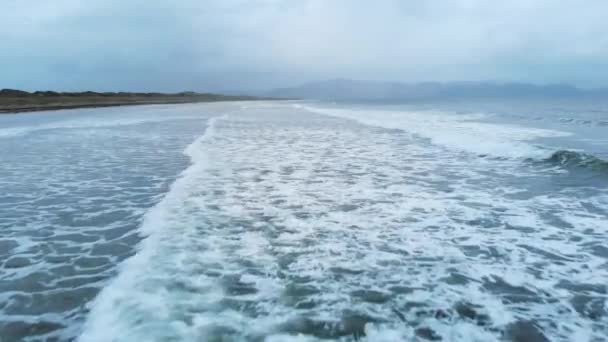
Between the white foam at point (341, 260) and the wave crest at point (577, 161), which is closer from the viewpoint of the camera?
the white foam at point (341, 260)

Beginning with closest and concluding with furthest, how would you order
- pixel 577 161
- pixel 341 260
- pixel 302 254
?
1. pixel 341 260
2. pixel 302 254
3. pixel 577 161

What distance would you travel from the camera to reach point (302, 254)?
5.65m

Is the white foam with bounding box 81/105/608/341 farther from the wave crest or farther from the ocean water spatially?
the wave crest

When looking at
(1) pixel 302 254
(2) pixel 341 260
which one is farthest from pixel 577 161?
(1) pixel 302 254

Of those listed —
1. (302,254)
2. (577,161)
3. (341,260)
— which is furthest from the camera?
(577,161)

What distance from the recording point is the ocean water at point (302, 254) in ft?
13.2

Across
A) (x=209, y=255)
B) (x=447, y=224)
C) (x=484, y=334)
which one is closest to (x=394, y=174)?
(x=447, y=224)

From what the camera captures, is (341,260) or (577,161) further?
(577,161)

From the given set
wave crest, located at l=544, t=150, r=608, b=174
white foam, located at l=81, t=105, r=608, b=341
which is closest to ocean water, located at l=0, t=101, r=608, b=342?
white foam, located at l=81, t=105, r=608, b=341

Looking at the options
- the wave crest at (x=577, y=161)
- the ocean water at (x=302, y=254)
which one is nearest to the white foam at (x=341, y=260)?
the ocean water at (x=302, y=254)

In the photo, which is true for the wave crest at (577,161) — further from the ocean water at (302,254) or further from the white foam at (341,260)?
the white foam at (341,260)

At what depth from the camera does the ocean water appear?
13.2 ft

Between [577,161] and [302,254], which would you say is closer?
A: [302,254]

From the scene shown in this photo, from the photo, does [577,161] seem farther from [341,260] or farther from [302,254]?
[302,254]
